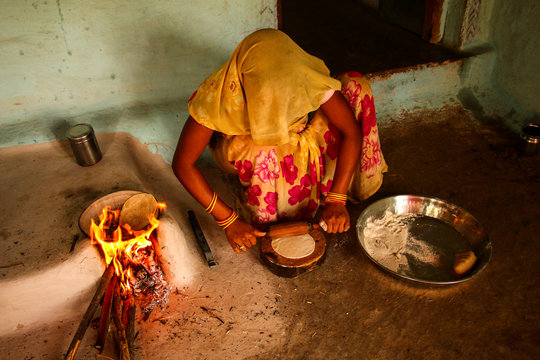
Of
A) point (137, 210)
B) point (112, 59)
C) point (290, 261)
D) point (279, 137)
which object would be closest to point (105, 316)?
point (137, 210)

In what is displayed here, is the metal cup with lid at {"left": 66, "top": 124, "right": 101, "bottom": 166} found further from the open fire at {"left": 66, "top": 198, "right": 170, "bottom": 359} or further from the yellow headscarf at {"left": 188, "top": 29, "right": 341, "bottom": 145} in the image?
the yellow headscarf at {"left": 188, "top": 29, "right": 341, "bottom": 145}

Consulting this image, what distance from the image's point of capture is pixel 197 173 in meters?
1.88

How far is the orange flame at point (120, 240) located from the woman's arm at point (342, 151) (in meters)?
0.86

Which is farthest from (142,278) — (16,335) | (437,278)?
(437,278)

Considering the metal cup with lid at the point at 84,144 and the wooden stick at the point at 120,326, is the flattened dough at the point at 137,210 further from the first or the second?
the metal cup with lid at the point at 84,144

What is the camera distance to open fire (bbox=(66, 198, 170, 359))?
171 cm

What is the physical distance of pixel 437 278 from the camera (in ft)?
6.31

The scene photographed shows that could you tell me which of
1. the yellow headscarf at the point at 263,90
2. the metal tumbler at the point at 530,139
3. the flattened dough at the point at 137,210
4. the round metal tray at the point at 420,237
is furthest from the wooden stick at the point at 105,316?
the metal tumbler at the point at 530,139

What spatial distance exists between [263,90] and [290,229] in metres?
0.69

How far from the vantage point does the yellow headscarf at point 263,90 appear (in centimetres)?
152

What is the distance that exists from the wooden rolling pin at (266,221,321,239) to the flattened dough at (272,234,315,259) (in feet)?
0.23

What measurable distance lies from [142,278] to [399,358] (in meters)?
1.19

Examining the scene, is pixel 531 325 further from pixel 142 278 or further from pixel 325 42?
pixel 325 42

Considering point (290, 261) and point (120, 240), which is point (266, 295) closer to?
point (290, 261)
